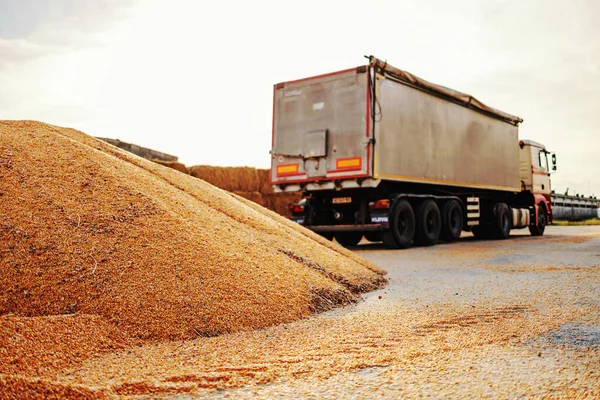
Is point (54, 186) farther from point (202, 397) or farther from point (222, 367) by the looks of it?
point (202, 397)

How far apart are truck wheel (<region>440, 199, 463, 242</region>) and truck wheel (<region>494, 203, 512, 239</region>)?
2.65 meters

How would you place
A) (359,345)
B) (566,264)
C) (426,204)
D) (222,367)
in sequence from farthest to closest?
(426,204)
(566,264)
(359,345)
(222,367)

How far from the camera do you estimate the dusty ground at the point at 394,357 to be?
112 inches

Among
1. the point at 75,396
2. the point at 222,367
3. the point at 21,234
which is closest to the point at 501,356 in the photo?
the point at 222,367

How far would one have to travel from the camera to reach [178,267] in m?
4.73

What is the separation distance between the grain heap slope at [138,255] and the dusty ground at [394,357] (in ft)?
1.15

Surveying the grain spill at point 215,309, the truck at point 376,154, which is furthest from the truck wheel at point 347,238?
the grain spill at point 215,309

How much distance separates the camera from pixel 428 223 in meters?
14.3

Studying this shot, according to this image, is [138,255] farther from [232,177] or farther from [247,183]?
[247,183]

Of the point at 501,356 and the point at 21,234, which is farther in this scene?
the point at 21,234

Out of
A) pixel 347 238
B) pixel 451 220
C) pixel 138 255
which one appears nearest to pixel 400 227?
pixel 347 238

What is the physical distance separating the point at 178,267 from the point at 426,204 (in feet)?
32.9

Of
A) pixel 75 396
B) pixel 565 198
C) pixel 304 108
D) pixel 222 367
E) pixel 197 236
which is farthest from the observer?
pixel 565 198

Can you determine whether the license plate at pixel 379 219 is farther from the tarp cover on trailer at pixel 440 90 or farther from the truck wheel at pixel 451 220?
the tarp cover on trailer at pixel 440 90
